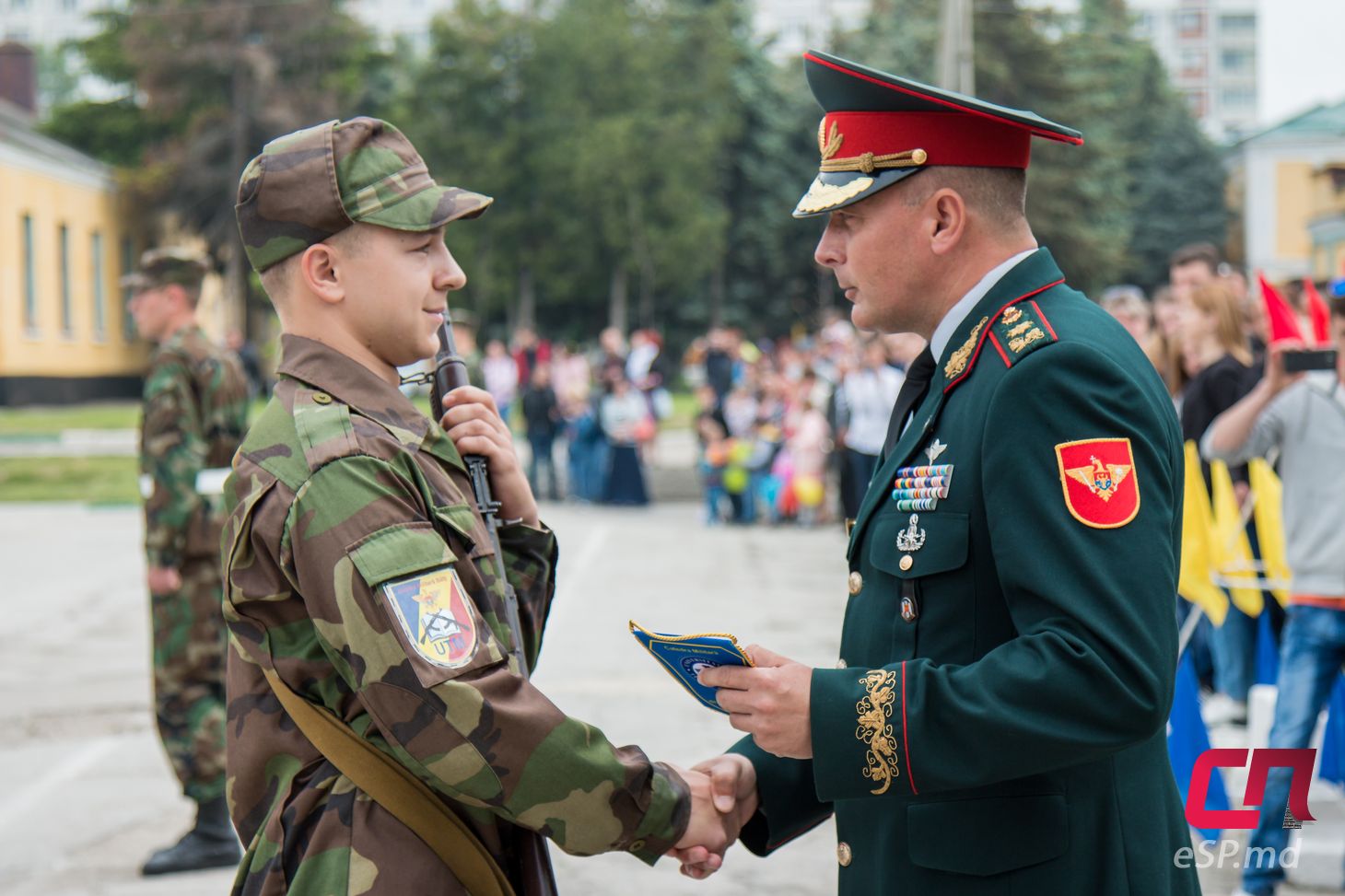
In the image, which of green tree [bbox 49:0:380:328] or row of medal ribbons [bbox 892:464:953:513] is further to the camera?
green tree [bbox 49:0:380:328]

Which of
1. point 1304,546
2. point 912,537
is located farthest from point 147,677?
point 912,537

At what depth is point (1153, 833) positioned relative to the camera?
2.26m

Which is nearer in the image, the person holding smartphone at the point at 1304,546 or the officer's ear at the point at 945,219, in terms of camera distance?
the officer's ear at the point at 945,219

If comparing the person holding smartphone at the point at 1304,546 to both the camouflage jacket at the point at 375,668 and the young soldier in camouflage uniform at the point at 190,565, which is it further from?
the young soldier in camouflage uniform at the point at 190,565

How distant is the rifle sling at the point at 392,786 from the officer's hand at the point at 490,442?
617mm

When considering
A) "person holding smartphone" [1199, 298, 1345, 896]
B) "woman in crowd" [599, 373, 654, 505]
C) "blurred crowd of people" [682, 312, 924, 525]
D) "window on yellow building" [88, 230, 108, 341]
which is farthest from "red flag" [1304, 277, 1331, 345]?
"window on yellow building" [88, 230, 108, 341]

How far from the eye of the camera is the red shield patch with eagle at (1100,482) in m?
2.04

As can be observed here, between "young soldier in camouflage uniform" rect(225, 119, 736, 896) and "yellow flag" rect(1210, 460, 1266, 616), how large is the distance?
4390 millimetres

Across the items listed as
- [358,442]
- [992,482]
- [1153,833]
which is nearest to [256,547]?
[358,442]

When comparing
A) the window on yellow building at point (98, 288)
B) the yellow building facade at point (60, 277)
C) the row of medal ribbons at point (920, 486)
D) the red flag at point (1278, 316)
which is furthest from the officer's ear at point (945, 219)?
the window on yellow building at point (98, 288)

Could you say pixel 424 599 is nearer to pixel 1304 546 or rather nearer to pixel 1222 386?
pixel 1304 546

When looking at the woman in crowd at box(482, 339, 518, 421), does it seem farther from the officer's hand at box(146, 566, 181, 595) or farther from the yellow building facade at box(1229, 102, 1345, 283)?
the yellow building facade at box(1229, 102, 1345, 283)

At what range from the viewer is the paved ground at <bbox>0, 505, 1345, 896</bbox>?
554cm

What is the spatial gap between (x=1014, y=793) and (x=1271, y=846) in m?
3.12
